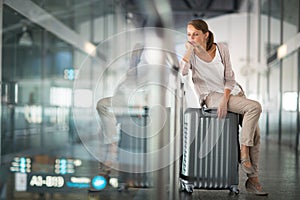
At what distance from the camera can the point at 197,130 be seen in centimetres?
228

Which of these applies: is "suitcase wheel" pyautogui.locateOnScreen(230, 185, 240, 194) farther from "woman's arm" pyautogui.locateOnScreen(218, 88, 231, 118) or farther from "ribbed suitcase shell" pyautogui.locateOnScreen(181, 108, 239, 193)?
"woman's arm" pyautogui.locateOnScreen(218, 88, 231, 118)

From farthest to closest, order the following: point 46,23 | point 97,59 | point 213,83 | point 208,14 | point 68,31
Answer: point 208,14
point 97,59
point 68,31
point 46,23
point 213,83

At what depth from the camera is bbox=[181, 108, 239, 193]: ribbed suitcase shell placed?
7.45ft

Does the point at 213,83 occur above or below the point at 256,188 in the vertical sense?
above

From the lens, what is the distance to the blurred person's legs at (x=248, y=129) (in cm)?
217

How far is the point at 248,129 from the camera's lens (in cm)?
217

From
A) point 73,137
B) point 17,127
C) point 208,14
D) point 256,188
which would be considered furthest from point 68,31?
point 208,14

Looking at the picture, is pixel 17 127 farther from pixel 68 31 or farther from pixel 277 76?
pixel 277 76

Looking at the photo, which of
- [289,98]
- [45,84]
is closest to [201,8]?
[289,98]

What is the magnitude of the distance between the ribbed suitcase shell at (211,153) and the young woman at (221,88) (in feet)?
0.19

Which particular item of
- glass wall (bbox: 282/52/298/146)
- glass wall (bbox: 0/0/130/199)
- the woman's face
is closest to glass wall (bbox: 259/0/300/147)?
glass wall (bbox: 282/52/298/146)

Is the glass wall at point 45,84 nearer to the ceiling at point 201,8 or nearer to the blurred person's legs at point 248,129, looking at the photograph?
the blurred person's legs at point 248,129

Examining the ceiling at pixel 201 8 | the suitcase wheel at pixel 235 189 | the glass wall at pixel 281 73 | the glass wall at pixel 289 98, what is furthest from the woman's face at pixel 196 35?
the ceiling at pixel 201 8

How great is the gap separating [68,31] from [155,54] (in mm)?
5710
